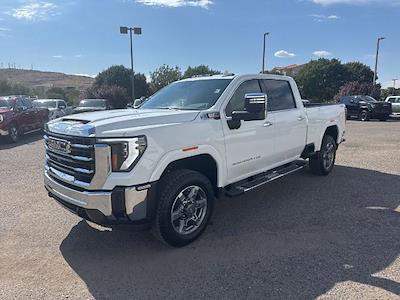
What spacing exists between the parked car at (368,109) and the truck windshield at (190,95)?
66.5 feet

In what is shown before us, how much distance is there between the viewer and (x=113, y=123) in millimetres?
3787

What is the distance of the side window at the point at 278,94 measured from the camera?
5.68 m

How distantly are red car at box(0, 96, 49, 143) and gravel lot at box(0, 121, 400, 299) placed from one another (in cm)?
773

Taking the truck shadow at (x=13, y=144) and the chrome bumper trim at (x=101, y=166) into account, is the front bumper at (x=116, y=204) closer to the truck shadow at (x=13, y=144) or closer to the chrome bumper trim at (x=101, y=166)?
the chrome bumper trim at (x=101, y=166)

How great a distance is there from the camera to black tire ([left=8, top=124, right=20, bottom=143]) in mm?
13307

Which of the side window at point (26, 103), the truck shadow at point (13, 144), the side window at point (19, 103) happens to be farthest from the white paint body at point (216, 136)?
the side window at point (26, 103)

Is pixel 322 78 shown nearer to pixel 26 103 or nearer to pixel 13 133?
pixel 26 103

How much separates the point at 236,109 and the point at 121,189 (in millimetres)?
1974

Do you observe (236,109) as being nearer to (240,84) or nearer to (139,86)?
(240,84)

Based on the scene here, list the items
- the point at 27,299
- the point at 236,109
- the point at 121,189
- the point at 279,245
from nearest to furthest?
1. the point at 27,299
2. the point at 121,189
3. the point at 279,245
4. the point at 236,109

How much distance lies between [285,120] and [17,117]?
37.5 feet

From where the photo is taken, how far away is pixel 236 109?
192 inches

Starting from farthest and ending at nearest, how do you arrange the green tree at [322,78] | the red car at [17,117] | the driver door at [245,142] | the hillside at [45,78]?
the hillside at [45,78], the green tree at [322,78], the red car at [17,117], the driver door at [245,142]

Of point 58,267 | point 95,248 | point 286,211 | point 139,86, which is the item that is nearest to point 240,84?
point 286,211
